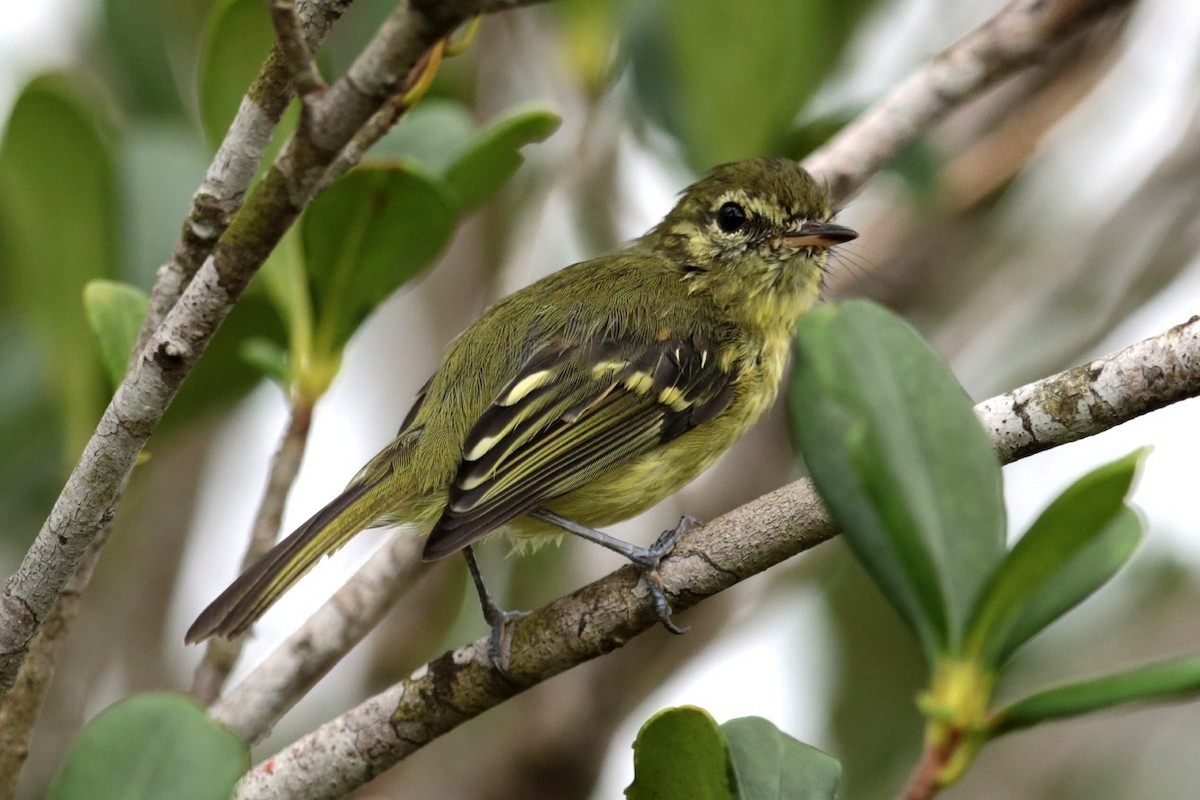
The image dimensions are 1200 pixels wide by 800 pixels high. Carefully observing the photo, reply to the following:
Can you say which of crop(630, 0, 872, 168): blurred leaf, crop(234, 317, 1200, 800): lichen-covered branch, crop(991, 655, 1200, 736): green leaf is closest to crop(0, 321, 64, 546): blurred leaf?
crop(234, 317, 1200, 800): lichen-covered branch

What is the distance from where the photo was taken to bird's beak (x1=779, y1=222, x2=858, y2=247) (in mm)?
3744

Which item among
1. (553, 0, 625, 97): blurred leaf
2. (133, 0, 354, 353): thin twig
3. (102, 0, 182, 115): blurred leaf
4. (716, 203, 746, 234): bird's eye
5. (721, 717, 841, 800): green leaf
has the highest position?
(102, 0, 182, 115): blurred leaf

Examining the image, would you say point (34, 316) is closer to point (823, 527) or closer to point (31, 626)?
point (31, 626)

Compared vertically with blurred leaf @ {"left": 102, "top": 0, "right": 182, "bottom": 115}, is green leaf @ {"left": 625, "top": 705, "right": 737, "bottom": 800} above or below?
below

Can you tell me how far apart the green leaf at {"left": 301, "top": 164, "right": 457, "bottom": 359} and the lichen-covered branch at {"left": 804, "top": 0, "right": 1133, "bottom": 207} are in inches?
47.8

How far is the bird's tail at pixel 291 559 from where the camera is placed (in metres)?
2.58

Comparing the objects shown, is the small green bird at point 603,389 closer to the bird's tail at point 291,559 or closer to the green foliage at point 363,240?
the bird's tail at point 291,559

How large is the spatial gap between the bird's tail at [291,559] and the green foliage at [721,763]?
1.07 m

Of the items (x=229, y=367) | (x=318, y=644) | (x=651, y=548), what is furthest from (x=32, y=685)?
(x=651, y=548)

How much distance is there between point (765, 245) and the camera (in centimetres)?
400

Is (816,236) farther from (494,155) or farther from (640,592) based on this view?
(640,592)

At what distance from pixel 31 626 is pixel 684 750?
0.94 m

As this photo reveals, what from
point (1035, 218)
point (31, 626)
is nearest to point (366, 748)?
point (31, 626)

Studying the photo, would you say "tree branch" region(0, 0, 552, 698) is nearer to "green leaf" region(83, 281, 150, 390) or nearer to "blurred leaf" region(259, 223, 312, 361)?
"green leaf" region(83, 281, 150, 390)
